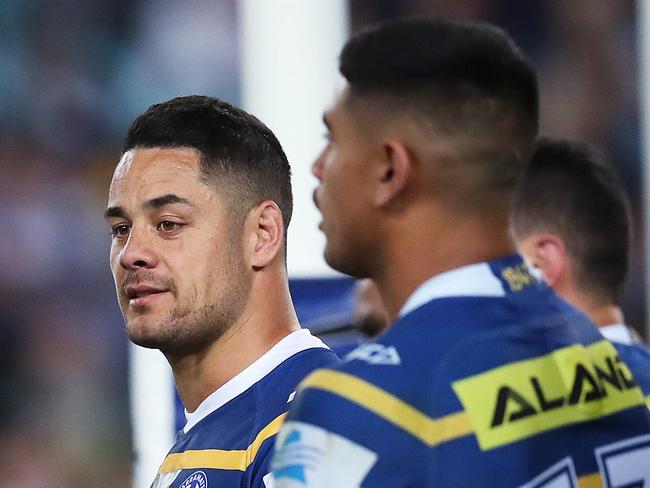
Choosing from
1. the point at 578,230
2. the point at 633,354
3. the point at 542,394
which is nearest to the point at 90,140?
the point at 578,230

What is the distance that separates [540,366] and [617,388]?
0.57 feet

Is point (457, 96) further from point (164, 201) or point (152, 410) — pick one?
point (152, 410)

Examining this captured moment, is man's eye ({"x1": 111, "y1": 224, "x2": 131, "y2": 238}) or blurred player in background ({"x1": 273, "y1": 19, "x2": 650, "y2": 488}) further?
man's eye ({"x1": 111, "y1": 224, "x2": 131, "y2": 238})

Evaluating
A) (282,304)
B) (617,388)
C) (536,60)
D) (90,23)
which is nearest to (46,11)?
(90,23)

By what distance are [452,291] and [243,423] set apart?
878 mm

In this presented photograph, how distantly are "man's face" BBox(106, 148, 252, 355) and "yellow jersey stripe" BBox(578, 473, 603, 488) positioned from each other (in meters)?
1.04

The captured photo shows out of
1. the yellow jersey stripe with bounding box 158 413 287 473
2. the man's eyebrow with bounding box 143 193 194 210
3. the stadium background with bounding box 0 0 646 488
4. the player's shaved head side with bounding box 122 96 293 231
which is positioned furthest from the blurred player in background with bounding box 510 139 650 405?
the stadium background with bounding box 0 0 646 488

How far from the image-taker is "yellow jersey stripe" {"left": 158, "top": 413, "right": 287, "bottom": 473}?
232 cm

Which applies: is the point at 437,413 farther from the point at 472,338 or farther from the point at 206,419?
the point at 206,419

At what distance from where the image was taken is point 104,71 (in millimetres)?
6328

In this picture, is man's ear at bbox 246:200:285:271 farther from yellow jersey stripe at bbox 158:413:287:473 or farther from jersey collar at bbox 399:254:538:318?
jersey collar at bbox 399:254:538:318

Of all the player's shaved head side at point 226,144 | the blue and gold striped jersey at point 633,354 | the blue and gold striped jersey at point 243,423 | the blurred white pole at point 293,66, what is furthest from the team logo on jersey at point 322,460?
the blurred white pole at point 293,66

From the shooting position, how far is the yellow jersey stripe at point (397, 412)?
1.52 meters

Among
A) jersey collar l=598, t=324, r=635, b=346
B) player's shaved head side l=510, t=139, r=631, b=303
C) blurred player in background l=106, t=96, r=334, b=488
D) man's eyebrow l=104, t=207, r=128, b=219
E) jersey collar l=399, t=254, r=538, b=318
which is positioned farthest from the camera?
player's shaved head side l=510, t=139, r=631, b=303
